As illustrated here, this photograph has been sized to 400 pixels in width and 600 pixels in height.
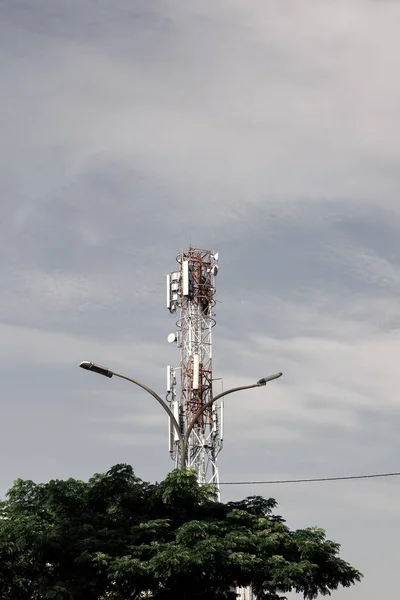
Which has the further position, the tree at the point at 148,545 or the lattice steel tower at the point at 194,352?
the lattice steel tower at the point at 194,352

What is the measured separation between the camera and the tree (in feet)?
92.4

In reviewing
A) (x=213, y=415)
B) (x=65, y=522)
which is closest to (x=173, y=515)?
(x=65, y=522)

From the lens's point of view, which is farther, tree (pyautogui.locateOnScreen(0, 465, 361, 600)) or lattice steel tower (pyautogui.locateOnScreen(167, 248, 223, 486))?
lattice steel tower (pyautogui.locateOnScreen(167, 248, 223, 486))

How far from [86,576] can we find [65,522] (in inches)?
87.4

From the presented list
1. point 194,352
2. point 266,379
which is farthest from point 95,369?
point 194,352

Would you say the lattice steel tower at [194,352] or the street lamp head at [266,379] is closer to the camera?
the street lamp head at [266,379]

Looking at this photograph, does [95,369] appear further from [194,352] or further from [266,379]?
[194,352]

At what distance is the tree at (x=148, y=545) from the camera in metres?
28.2

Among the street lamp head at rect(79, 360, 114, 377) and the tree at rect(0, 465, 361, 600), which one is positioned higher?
the street lamp head at rect(79, 360, 114, 377)

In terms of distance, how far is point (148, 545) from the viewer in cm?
2891

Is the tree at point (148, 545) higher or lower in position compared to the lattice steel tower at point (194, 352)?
lower

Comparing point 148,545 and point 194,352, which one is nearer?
point 148,545

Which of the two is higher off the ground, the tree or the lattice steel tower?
the lattice steel tower

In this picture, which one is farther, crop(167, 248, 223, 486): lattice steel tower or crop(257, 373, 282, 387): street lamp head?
crop(167, 248, 223, 486): lattice steel tower
